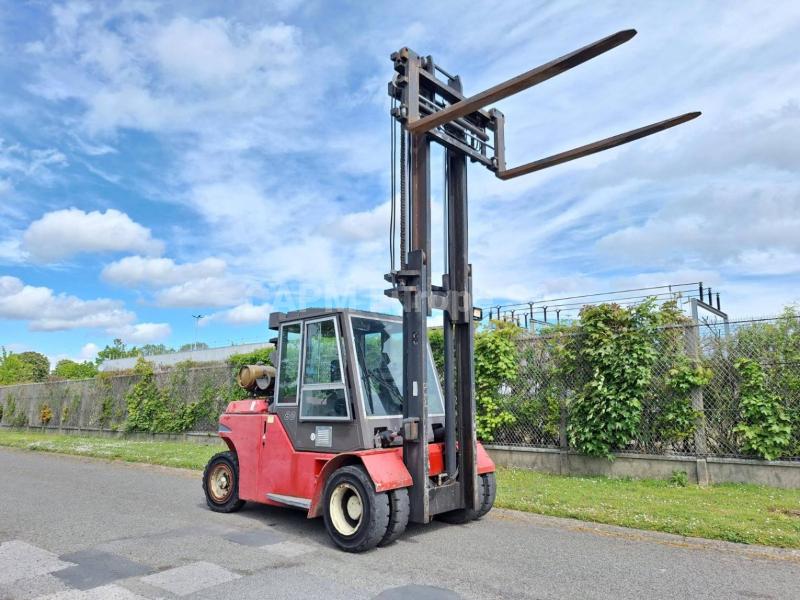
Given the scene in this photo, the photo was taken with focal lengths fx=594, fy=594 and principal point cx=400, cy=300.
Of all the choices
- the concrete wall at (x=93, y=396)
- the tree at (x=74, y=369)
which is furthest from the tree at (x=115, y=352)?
the concrete wall at (x=93, y=396)

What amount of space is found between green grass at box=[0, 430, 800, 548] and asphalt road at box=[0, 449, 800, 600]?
23 cm

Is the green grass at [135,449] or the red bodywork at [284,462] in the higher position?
the red bodywork at [284,462]

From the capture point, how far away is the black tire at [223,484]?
23.8 ft

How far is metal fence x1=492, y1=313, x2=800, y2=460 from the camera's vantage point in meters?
7.91

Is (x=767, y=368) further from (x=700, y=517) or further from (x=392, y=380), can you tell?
(x=392, y=380)

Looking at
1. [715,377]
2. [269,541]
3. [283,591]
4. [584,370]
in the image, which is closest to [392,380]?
[269,541]

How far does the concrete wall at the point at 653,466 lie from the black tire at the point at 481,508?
3.23 meters

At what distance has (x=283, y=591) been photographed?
14.5 ft

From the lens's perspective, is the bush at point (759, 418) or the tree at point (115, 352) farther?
the tree at point (115, 352)

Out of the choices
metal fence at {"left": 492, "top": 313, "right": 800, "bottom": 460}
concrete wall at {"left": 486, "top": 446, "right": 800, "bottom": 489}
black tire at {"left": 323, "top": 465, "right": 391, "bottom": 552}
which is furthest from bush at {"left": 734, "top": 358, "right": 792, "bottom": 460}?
black tire at {"left": 323, "top": 465, "right": 391, "bottom": 552}

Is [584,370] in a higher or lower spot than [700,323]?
lower

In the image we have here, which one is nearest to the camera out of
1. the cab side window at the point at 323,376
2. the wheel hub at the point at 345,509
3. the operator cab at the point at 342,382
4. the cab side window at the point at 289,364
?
the wheel hub at the point at 345,509

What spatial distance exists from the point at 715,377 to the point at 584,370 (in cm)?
186

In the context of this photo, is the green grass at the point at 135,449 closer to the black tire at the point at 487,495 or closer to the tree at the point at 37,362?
the black tire at the point at 487,495
